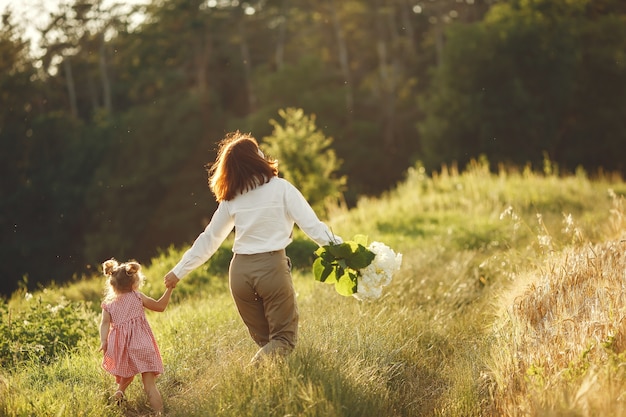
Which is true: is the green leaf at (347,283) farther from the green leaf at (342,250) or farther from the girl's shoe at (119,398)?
the girl's shoe at (119,398)

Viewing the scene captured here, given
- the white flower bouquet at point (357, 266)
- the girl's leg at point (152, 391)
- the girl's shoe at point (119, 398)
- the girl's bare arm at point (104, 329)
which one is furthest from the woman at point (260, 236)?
the girl's shoe at point (119, 398)

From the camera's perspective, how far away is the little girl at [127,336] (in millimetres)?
5469

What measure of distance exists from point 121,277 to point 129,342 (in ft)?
1.57

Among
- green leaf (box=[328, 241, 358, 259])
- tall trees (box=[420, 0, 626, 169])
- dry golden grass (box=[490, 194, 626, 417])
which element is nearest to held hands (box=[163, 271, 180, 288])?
green leaf (box=[328, 241, 358, 259])

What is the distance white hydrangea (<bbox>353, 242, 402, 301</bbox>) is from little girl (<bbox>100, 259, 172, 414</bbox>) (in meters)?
1.41

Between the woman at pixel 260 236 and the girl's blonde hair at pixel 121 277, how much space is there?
0.76ft

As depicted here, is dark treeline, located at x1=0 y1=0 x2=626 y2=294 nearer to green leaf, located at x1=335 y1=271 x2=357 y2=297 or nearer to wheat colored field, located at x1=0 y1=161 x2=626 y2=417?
wheat colored field, located at x1=0 y1=161 x2=626 y2=417

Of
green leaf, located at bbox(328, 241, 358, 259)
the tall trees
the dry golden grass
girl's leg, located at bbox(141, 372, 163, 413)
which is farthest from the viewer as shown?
the tall trees

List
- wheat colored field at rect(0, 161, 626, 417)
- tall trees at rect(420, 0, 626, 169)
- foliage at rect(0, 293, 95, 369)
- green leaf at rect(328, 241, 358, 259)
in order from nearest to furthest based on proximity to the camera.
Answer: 1. wheat colored field at rect(0, 161, 626, 417)
2. green leaf at rect(328, 241, 358, 259)
3. foliage at rect(0, 293, 95, 369)
4. tall trees at rect(420, 0, 626, 169)

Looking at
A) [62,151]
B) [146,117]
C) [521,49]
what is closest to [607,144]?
[521,49]

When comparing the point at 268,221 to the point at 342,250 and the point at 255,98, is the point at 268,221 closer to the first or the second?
the point at 342,250

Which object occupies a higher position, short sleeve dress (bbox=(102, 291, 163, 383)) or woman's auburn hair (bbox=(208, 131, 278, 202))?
woman's auburn hair (bbox=(208, 131, 278, 202))

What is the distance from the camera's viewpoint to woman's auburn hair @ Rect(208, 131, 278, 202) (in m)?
5.63

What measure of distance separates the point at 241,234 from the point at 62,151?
37440 mm
